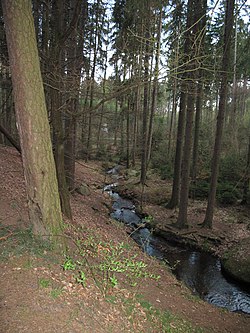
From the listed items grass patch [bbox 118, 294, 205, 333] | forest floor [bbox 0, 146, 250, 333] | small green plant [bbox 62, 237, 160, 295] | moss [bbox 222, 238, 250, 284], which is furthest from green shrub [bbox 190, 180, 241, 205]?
grass patch [bbox 118, 294, 205, 333]

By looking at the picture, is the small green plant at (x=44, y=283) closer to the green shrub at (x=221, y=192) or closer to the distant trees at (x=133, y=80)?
the distant trees at (x=133, y=80)

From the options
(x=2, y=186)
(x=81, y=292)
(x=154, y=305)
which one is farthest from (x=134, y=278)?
(x=2, y=186)

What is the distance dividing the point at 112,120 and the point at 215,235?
728 cm

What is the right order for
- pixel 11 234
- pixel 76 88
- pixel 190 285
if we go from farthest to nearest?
pixel 190 285, pixel 76 88, pixel 11 234

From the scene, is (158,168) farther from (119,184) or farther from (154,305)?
(154,305)

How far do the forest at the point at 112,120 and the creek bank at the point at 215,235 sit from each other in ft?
0.18

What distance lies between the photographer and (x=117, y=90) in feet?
18.0

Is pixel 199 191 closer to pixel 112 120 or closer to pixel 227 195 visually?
pixel 227 195

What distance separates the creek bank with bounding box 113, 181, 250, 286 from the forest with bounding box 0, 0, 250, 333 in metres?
0.06

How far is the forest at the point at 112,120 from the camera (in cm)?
404

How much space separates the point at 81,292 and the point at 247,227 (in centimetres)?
1022

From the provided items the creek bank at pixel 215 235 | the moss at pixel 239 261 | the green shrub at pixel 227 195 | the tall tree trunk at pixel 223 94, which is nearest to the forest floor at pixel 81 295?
the moss at pixel 239 261

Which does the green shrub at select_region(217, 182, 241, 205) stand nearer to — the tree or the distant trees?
the distant trees

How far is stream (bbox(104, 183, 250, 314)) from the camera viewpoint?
7254mm
